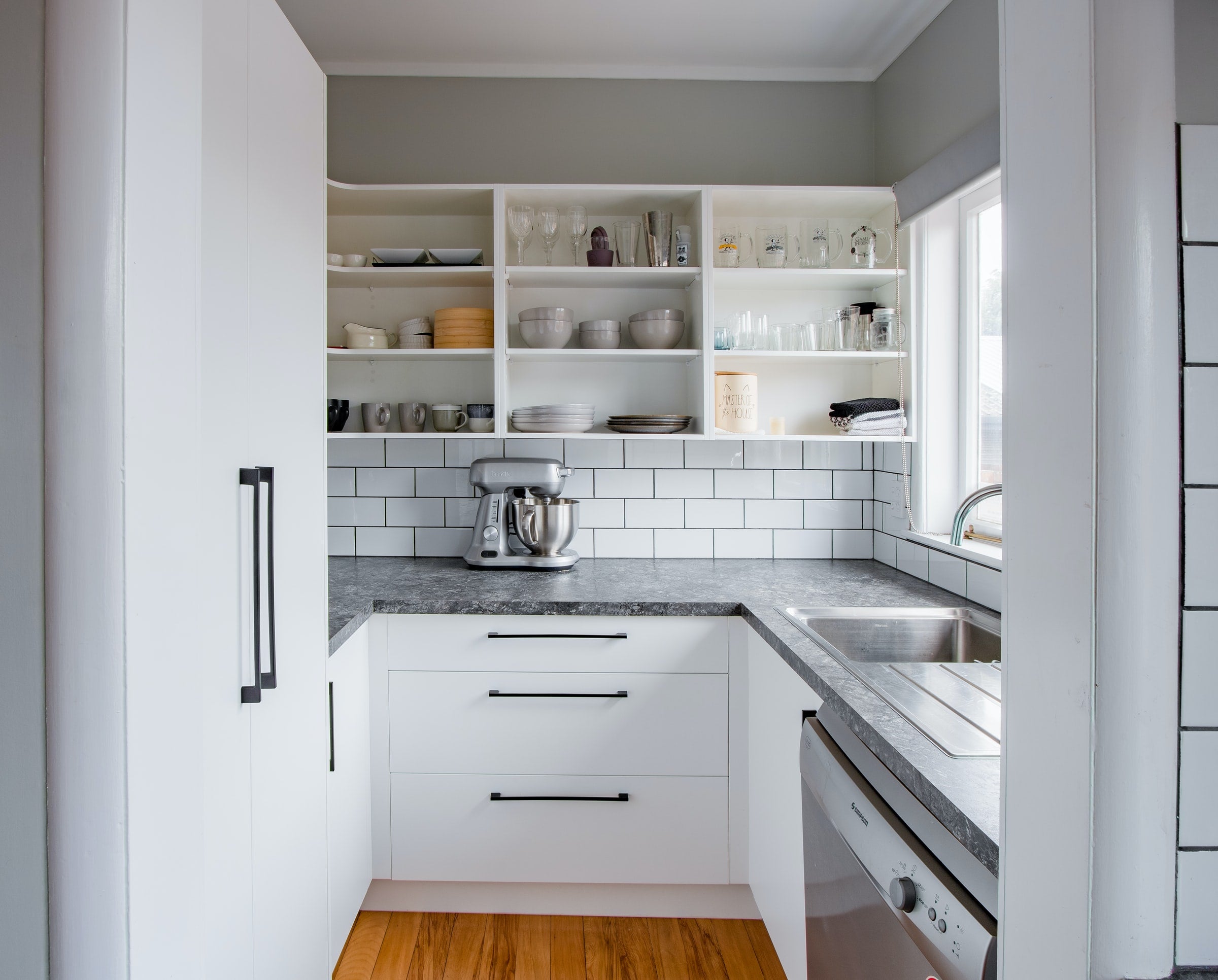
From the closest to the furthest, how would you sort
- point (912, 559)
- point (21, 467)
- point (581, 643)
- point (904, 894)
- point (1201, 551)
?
point (1201, 551) → point (21, 467) → point (904, 894) → point (581, 643) → point (912, 559)

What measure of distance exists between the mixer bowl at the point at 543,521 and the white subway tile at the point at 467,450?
0.98ft

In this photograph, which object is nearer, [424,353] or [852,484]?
A: [424,353]

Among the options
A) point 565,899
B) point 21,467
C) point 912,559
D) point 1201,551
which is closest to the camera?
point 1201,551

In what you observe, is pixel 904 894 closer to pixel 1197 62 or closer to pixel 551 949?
pixel 1197 62

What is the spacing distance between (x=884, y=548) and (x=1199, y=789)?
87.5 inches

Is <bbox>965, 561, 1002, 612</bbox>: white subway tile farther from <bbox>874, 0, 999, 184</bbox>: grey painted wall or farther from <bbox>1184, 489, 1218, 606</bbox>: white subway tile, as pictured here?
<bbox>1184, 489, 1218, 606</bbox>: white subway tile

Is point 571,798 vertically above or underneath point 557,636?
underneath

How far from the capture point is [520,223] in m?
2.44

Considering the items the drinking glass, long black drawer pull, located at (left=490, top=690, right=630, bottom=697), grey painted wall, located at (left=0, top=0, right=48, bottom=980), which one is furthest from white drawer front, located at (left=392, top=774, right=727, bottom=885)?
the drinking glass

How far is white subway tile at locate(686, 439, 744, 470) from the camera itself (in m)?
2.69

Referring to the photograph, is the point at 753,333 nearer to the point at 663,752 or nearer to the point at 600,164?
the point at 600,164

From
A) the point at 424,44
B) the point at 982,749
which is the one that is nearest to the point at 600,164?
the point at 424,44

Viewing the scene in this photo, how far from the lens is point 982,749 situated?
104 cm

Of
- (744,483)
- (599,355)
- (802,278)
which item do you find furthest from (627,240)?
(744,483)
